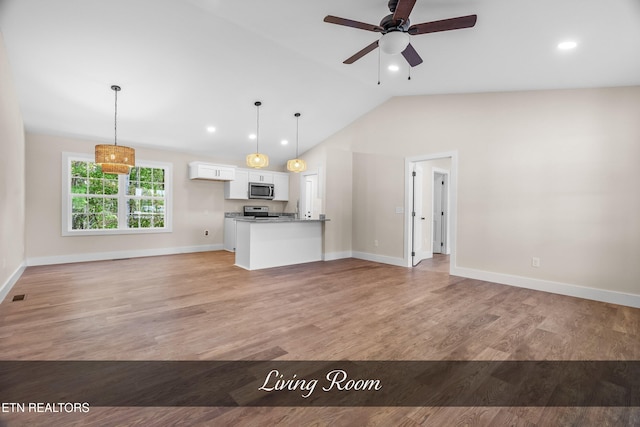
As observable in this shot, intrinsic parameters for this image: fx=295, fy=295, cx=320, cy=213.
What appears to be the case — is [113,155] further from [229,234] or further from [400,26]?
[229,234]

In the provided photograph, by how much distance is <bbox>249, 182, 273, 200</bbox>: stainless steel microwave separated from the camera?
7.73 metres

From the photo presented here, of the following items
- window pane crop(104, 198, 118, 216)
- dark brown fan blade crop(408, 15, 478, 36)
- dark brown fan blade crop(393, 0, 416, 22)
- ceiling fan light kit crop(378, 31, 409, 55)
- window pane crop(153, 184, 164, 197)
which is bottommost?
window pane crop(104, 198, 118, 216)

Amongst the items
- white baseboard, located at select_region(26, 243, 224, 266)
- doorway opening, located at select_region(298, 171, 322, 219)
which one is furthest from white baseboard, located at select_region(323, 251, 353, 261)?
white baseboard, located at select_region(26, 243, 224, 266)

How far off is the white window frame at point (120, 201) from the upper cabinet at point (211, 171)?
1.67 ft

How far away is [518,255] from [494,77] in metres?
2.49

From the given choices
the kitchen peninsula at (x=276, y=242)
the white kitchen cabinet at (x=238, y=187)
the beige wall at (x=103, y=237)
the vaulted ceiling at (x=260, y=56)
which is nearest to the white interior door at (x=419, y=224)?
the vaulted ceiling at (x=260, y=56)

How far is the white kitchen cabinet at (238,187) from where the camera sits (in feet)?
24.6

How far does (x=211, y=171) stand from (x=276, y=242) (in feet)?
8.88

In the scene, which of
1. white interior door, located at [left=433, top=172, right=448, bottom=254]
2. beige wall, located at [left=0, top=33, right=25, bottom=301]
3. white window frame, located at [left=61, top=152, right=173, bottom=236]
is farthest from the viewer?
white interior door, located at [left=433, top=172, right=448, bottom=254]

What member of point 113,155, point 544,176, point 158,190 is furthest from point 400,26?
point 158,190

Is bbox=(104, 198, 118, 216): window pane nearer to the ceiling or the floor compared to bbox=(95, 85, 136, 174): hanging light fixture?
nearer to the floor

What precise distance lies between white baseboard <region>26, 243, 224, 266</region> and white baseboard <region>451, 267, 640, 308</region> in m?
5.75

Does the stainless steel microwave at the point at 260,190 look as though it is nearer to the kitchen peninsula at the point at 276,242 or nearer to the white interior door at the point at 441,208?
the kitchen peninsula at the point at 276,242

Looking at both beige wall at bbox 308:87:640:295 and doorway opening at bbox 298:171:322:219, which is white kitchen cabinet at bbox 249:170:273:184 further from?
beige wall at bbox 308:87:640:295
